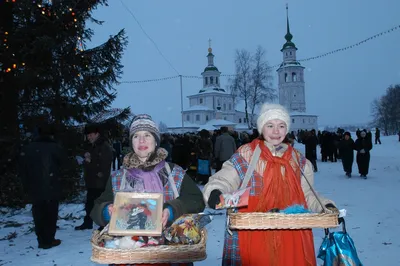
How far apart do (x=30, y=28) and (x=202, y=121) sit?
6760 cm

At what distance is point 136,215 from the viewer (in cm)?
231

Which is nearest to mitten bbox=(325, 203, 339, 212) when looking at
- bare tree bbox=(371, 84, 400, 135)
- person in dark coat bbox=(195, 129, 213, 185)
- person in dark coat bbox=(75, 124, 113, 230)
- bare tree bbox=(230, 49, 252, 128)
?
person in dark coat bbox=(75, 124, 113, 230)

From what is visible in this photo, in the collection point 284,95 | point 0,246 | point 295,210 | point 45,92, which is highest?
point 284,95

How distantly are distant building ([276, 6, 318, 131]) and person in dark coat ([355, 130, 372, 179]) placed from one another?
5984 centimetres

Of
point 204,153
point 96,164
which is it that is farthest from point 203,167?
point 96,164

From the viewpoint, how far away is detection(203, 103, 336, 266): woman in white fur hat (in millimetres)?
2791

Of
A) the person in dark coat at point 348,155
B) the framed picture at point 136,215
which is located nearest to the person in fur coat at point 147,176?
the framed picture at point 136,215

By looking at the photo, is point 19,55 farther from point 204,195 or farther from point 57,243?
point 204,195

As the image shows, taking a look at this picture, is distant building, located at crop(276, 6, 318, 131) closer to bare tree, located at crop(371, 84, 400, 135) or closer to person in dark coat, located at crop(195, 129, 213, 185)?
bare tree, located at crop(371, 84, 400, 135)

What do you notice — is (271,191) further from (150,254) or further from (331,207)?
(150,254)

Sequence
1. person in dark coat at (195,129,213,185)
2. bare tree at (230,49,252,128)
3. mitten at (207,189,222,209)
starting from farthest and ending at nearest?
bare tree at (230,49,252,128)
person in dark coat at (195,129,213,185)
mitten at (207,189,222,209)

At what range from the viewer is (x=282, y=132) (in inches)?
124

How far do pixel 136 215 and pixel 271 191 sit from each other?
1.24 m

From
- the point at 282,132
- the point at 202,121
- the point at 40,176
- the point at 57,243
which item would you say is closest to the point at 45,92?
the point at 40,176
